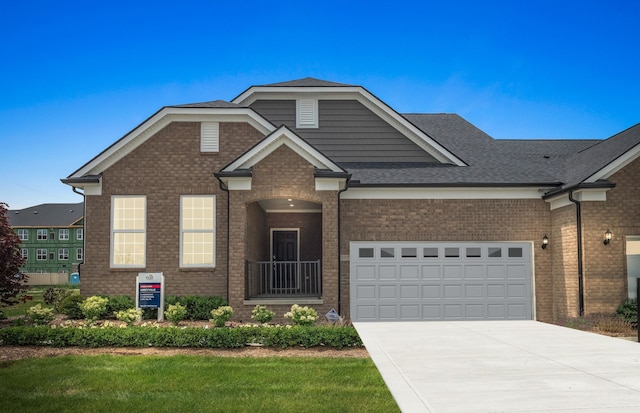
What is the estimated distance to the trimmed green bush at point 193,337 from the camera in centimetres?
1151

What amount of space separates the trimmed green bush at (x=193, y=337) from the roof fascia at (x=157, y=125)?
648 cm

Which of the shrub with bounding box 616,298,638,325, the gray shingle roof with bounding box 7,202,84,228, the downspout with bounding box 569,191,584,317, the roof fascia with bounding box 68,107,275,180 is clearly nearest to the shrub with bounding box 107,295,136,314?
the roof fascia with bounding box 68,107,275,180

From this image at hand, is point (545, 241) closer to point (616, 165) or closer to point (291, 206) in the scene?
point (616, 165)

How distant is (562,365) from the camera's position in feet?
31.0

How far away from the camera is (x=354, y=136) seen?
19.9 meters

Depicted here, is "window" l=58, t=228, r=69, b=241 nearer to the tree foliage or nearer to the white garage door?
the tree foliage

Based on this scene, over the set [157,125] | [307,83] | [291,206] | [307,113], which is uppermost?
[307,83]

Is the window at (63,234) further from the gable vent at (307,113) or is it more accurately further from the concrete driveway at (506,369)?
the concrete driveway at (506,369)

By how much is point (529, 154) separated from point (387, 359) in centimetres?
1359

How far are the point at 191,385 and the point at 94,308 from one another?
270 inches

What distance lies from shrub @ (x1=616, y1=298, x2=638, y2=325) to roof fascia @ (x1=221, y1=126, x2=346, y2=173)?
27.4ft

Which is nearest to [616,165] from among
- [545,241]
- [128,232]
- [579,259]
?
[579,259]

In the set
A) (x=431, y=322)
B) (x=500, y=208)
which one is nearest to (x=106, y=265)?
(x=431, y=322)

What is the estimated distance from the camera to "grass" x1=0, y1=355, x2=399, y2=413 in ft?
24.6
